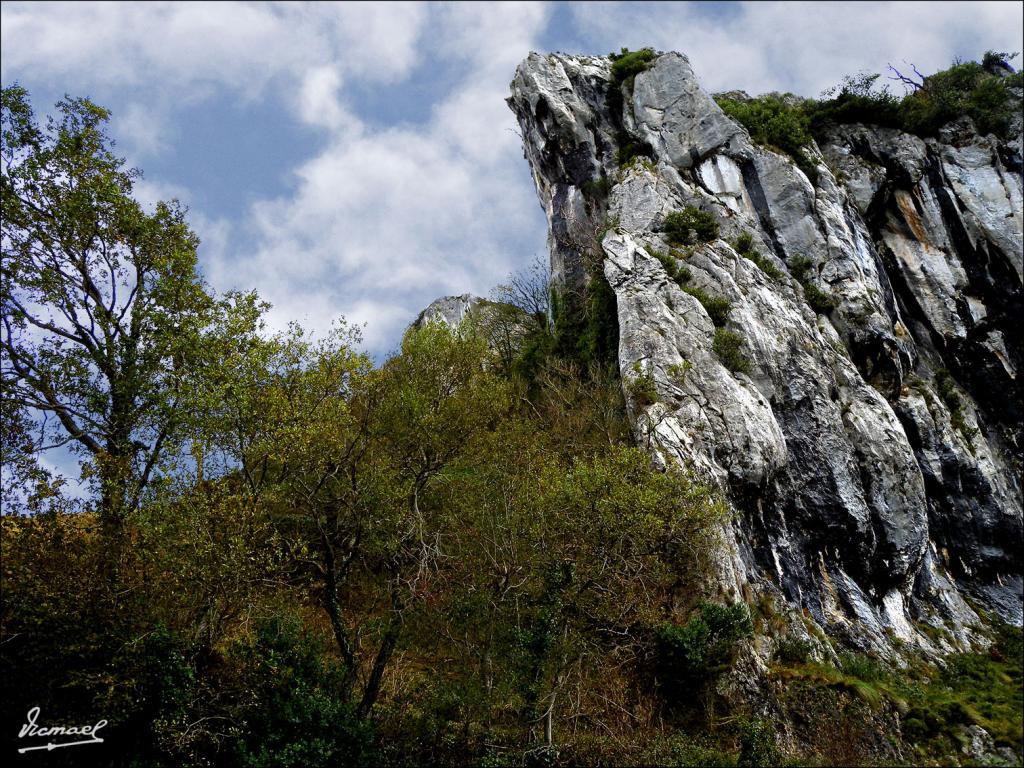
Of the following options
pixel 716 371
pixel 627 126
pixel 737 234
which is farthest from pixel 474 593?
pixel 627 126

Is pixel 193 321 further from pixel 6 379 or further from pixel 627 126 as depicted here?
pixel 627 126

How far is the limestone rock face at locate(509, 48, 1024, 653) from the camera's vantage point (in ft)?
87.5

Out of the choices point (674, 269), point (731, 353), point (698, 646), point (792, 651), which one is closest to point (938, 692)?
point (792, 651)

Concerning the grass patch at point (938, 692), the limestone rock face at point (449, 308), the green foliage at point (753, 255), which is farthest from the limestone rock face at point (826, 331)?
the limestone rock face at point (449, 308)

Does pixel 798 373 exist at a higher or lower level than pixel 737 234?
lower

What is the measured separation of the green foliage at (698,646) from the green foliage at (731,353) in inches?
487

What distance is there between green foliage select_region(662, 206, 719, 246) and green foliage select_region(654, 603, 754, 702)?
21674 mm

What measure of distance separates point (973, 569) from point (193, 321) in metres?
36.1

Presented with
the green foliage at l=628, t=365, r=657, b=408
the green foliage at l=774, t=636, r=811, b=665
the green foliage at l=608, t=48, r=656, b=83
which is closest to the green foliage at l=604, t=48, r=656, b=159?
the green foliage at l=608, t=48, r=656, b=83

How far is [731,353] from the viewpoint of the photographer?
29.4 meters

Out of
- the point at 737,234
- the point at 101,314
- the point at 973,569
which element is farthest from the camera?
the point at 737,234

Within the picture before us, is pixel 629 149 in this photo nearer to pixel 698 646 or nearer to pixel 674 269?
pixel 674 269

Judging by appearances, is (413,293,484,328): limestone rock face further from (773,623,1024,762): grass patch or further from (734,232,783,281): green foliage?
(773,623,1024,762): grass patch

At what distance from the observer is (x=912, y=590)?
29.1 meters
